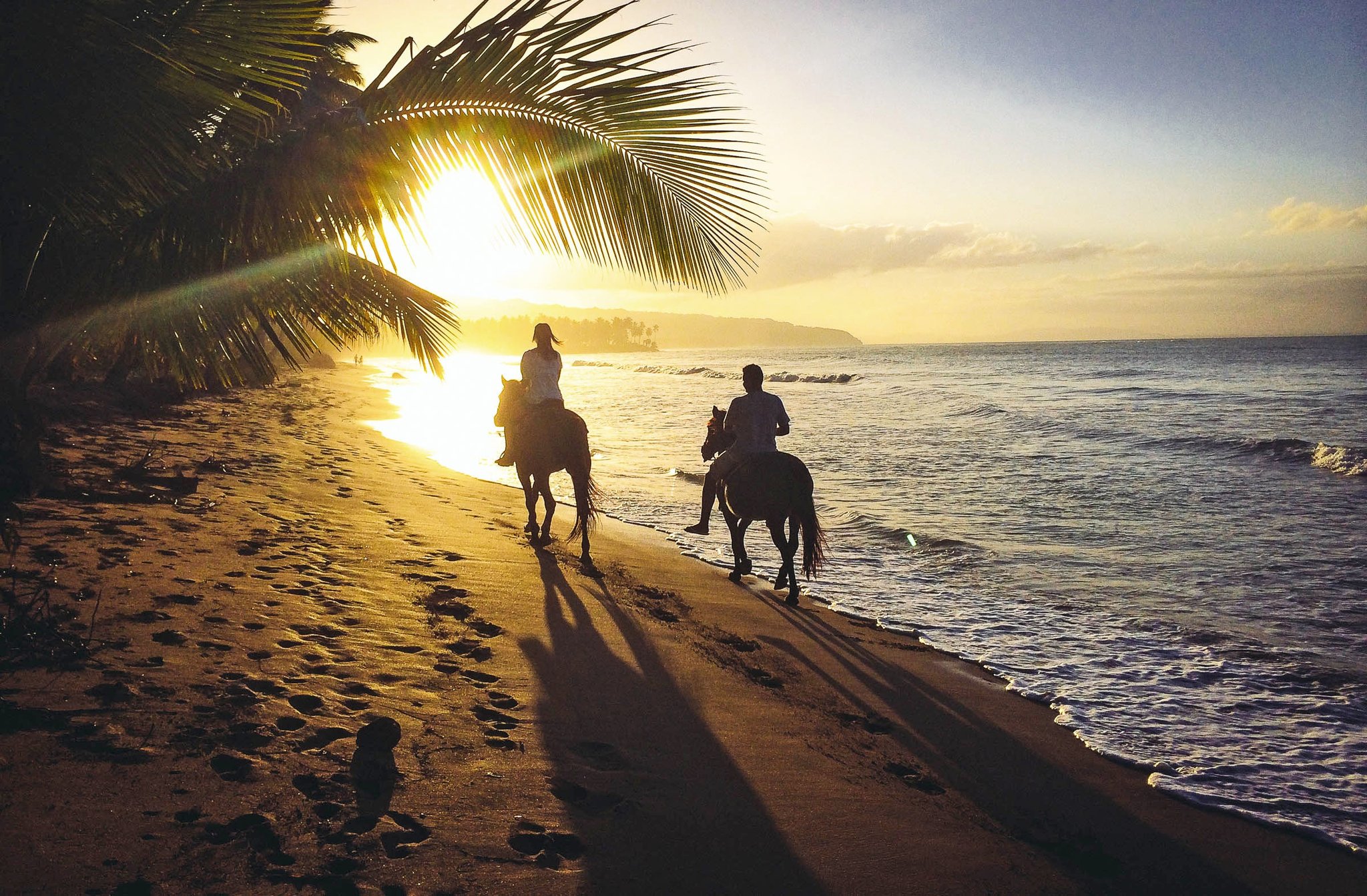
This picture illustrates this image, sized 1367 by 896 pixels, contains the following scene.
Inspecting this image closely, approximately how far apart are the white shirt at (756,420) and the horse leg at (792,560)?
2.58 ft

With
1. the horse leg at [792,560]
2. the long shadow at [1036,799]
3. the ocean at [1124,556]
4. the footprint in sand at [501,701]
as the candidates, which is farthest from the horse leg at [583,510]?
the footprint in sand at [501,701]

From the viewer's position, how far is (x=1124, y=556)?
8.88 m

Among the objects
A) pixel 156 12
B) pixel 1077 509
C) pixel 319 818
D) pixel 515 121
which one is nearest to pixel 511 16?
pixel 515 121

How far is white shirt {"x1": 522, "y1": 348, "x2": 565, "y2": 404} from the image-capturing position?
7.71 m

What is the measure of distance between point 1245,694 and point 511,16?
6.25 m

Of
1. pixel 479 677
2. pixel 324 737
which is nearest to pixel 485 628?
pixel 479 677

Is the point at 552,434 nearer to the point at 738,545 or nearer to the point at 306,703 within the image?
the point at 738,545

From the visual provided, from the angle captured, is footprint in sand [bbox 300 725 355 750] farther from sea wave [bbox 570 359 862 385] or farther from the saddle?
sea wave [bbox 570 359 862 385]

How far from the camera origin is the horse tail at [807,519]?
23.5 feet

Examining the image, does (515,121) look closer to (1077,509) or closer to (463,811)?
(463,811)

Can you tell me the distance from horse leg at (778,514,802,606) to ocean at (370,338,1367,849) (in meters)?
0.51

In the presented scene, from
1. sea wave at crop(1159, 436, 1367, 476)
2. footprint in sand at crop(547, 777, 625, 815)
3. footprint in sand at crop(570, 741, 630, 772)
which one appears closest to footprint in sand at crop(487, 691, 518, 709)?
footprint in sand at crop(570, 741, 630, 772)

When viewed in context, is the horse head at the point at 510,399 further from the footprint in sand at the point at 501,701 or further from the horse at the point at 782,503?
the footprint in sand at the point at 501,701

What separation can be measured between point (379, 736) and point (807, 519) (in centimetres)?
486
